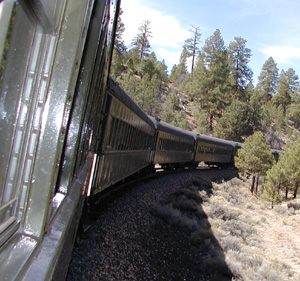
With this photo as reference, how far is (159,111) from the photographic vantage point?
4884 cm

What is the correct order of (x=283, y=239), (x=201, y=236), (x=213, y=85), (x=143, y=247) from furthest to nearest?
(x=213, y=85), (x=283, y=239), (x=201, y=236), (x=143, y=247)

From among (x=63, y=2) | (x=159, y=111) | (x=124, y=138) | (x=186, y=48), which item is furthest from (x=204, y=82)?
(x=63, y=2)

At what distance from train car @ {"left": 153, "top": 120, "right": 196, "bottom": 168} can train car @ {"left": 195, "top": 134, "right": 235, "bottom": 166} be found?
1037mm

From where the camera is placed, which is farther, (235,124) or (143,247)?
Answer: (235,124)

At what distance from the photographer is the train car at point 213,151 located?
25.4 metres

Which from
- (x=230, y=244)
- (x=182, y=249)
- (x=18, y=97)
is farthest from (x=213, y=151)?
(x=18, y=97)

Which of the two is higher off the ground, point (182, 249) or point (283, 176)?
point (283, 176)

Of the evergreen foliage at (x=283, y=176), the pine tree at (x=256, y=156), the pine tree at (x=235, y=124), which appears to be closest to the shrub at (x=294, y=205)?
the evergreen foliage at (x=283, y=176)

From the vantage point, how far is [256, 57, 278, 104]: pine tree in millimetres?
83500

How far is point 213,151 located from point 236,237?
1738 cm

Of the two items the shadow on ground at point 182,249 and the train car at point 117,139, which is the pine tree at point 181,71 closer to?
the shadow on ground at point 182,249

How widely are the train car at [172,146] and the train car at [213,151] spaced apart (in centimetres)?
104

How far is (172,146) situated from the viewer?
1927 centimetres

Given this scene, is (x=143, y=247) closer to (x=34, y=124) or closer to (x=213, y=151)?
(x=34, y=124)
